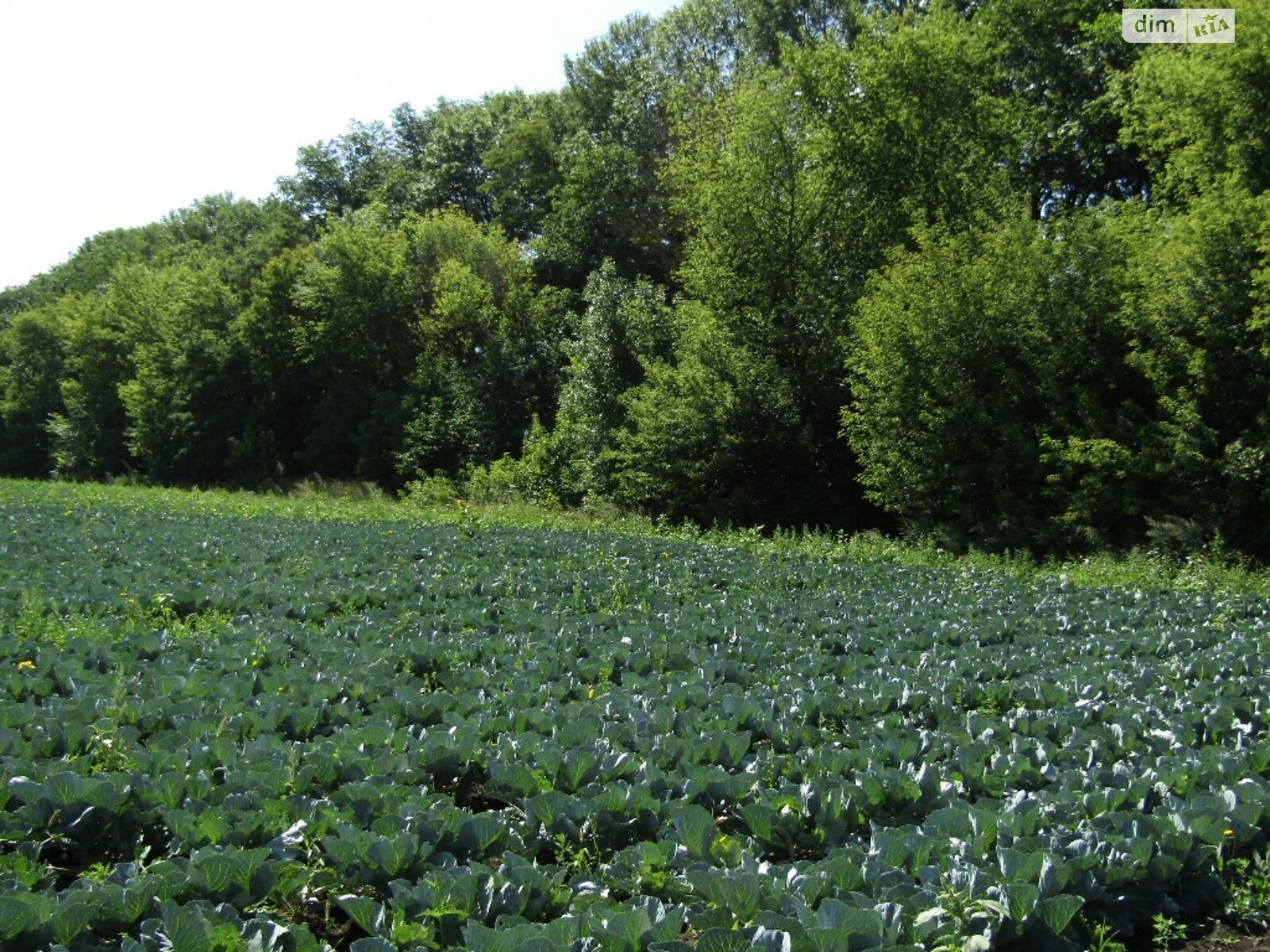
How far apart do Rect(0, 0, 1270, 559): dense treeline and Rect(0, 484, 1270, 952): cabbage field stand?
29.9 ft

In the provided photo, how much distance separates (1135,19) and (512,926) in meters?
25.3

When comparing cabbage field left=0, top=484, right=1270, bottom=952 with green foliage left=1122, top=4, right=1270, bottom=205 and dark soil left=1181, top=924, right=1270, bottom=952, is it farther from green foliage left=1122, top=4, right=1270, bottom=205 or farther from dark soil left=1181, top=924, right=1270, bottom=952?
green foliage left=1122, top=4, right=1270, bottom=205

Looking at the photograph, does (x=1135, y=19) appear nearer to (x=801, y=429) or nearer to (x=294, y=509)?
(x=801, y=429)

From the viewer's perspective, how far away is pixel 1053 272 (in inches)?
719

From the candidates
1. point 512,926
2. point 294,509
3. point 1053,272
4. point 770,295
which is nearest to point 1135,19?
point 1053,272

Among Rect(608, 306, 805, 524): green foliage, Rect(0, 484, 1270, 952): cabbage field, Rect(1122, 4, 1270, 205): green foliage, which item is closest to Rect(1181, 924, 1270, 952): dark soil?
Rect(0, 484, 1270, 952): cabbage field

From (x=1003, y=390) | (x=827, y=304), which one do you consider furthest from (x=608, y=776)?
(x=827, y=304)

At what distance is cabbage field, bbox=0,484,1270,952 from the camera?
3.24 meters

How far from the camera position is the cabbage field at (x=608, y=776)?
3.24 meters

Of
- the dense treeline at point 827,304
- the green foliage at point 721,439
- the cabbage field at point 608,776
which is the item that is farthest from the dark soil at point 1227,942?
the green foliage at point 721,439

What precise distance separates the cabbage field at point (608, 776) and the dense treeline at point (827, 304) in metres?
9.11

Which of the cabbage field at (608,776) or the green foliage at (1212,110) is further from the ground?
the green foliage at (1212,110)

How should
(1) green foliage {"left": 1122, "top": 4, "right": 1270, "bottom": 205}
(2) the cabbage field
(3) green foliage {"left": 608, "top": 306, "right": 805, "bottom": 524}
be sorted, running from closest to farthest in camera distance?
(2) the cabbage field
(1) green foliage {"left": 1122, "top": 4, "right": 1270, "bottom": 205}
(3) green foliage {"left": 608, "top": 306, "right": 805, "bottom": 524}

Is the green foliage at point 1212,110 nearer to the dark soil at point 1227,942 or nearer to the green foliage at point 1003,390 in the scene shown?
the green foliage at point 1003,390
